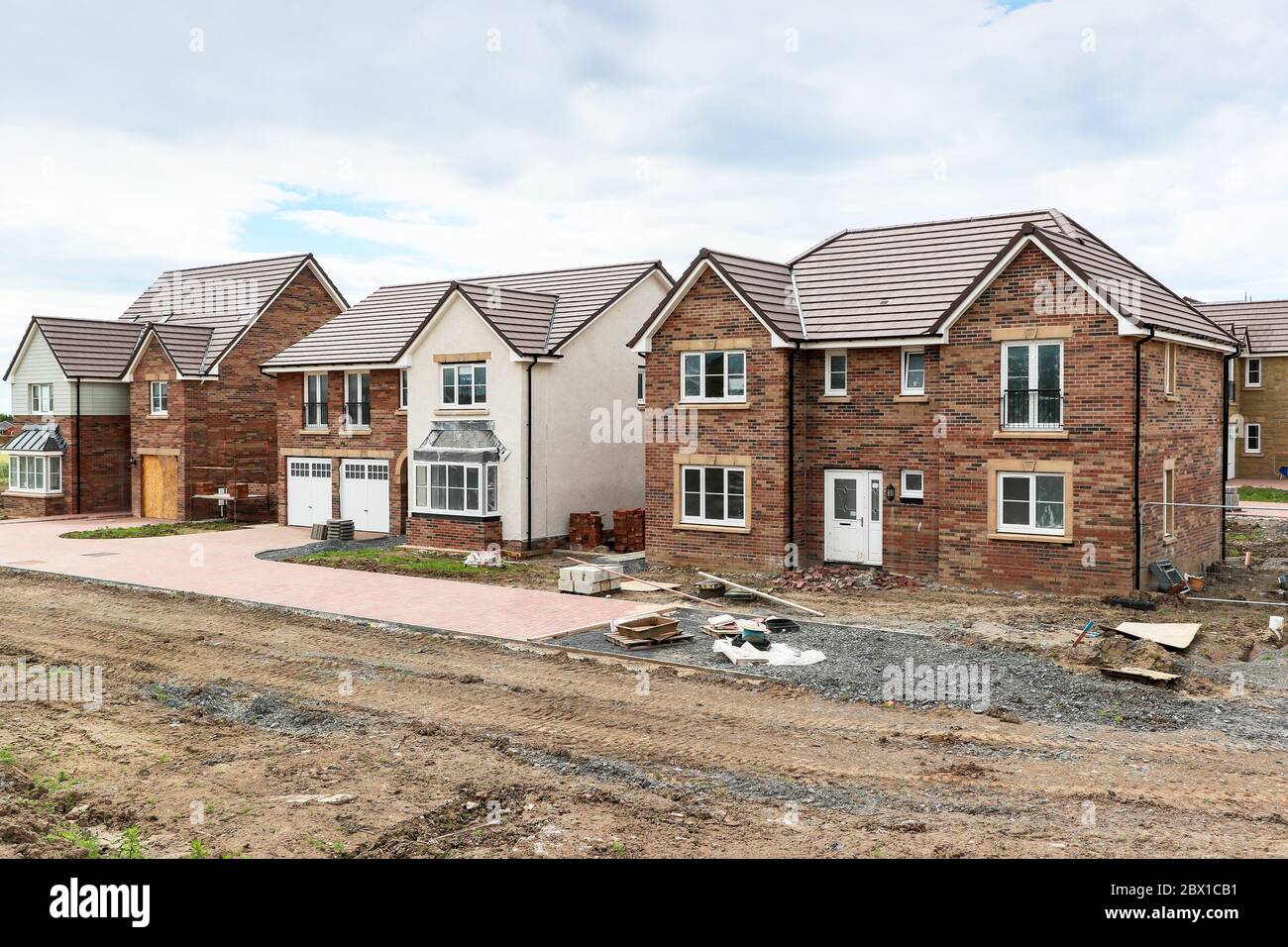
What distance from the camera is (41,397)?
1614 inches

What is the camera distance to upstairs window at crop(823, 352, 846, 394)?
24.1m

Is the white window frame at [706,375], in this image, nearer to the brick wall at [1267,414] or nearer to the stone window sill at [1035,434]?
the stone window sill at [1035,434]

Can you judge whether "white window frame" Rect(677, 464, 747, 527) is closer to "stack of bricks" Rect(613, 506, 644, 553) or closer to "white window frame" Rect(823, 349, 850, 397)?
"white window frame" Rect(823, 349, 850, 397)

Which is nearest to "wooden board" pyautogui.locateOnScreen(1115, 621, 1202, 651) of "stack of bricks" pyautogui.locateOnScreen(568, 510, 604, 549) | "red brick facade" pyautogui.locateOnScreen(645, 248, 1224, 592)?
"red brick facade" pyautogui.locateOnScreen(645, 248, 1224, 592)

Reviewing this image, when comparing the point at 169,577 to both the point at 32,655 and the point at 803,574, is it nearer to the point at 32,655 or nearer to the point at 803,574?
the point at 32,655

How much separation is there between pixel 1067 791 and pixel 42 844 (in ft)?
30.1

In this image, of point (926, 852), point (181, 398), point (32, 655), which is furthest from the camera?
→ point (181, 398)

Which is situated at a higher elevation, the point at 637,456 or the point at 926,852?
the point at 637,456

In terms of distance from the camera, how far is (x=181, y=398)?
37438mm

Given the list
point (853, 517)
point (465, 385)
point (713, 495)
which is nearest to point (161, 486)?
point (465, 385)

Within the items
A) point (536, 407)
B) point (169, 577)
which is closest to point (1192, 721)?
point (536, 407)

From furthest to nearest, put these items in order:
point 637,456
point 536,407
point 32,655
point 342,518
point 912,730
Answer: point 342,518, point 637,456, point 536,407, point 32,655, point 912,730

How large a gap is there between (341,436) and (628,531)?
35.7 feet

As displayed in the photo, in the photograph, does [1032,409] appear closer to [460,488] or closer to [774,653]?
[774,653]
